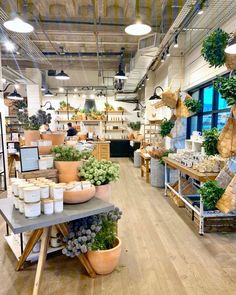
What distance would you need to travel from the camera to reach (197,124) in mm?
5832

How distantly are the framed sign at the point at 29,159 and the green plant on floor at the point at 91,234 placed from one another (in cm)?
74

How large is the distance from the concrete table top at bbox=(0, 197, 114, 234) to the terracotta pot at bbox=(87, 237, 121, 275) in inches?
21.1

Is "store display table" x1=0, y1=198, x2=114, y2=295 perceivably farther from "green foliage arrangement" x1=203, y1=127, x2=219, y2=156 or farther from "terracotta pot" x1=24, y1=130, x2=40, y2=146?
"green foliage arrangement" x1=203, y1=127, x2=219, y2=156

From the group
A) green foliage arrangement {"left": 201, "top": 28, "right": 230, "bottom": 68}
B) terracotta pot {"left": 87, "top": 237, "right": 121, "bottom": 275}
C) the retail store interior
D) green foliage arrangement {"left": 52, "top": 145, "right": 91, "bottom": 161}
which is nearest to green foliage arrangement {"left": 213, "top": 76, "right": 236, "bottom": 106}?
the retail store interior

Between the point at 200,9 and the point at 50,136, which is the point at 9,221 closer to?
the point at 50,136

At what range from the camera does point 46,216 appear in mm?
1921

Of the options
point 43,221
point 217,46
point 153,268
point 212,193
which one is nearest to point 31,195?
point 43,221

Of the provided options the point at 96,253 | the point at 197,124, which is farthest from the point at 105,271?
the point at 197,124

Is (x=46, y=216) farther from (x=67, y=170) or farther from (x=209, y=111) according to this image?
(x=209, y=111)

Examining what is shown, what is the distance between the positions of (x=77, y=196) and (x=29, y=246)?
2.79 ft

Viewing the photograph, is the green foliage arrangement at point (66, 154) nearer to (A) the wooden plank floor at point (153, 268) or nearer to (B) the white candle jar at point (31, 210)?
(B) the white candle jar at point (31, 210)

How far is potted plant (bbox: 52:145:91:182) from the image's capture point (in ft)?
8.23

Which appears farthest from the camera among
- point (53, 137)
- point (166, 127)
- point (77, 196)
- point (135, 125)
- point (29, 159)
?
point (135, 125)

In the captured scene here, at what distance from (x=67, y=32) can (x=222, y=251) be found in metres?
5.21
